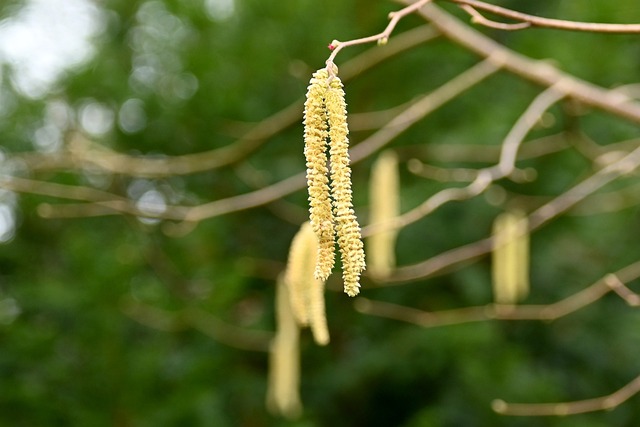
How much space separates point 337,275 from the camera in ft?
9.21

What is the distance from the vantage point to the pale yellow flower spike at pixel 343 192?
91cm

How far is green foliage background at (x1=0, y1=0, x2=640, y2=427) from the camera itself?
A: 120 inches

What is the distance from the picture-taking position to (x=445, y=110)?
3.58 metres

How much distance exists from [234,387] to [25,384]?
869 millimetres

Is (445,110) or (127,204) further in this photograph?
(445,110)

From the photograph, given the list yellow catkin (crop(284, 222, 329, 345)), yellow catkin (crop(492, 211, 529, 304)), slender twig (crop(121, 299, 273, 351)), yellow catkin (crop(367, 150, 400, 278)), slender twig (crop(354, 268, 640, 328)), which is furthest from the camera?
slender twig (crop(121, 299, 273, 351))

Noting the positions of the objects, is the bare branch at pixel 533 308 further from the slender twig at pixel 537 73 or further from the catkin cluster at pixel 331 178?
the catkin cluster at pixel 331 178

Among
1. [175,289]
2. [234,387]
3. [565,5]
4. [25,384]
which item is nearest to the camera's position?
[25,384]

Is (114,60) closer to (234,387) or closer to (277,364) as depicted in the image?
(234,387)

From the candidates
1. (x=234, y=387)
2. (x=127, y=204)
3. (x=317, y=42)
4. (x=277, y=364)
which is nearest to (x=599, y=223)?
(x=317, y=42)

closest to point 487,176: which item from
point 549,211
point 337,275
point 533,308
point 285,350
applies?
point 549,211

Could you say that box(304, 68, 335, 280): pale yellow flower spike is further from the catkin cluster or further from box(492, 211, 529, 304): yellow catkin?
box(492, 211, 529, 304): yellow catkin

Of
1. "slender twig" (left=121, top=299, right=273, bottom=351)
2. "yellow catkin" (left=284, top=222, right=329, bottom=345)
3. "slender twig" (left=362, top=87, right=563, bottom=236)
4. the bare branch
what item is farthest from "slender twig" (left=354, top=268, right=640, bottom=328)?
"yellow catkin" (left=284, top=222, right=329, bottom=345)

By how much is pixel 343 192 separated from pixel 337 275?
→ 1.89 metres
